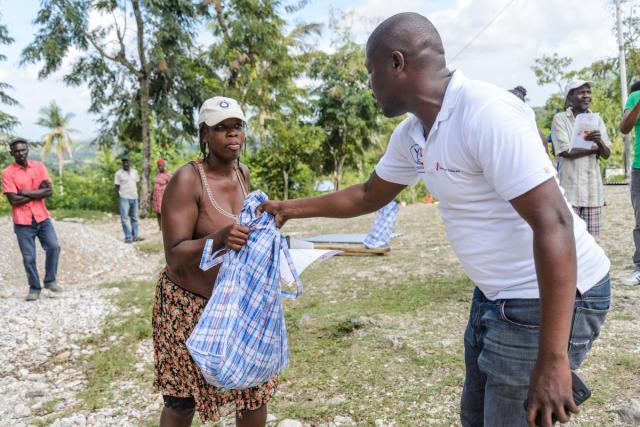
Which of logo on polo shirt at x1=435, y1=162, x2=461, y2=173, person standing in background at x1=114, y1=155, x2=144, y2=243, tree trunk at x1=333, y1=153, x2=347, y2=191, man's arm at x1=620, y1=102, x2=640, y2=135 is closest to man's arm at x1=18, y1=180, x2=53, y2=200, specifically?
person standing in background at x1=114, y1=155, x2=144, y2=243

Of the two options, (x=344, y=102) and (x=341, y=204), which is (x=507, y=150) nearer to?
(x=341, y=204)

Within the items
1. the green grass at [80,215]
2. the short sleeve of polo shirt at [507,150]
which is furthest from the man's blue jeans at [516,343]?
the green grass at [80,215]

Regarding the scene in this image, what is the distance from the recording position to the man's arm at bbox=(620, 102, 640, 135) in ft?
15.4

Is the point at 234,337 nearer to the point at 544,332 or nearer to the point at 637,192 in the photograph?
the point at 544,332

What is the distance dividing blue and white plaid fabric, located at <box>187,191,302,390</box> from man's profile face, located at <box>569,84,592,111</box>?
380cm

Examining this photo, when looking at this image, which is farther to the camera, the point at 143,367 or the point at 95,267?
the point at 95,267

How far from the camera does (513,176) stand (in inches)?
52.4

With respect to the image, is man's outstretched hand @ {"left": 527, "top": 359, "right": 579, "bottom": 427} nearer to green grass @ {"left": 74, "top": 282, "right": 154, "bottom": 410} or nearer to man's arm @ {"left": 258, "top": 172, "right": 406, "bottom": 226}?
man's arm @ {"left": 258, "top": 172, "right": 406, "bottom": 226}

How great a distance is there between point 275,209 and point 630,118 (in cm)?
397

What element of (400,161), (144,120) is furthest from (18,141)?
(144,120)

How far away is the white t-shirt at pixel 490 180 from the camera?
1.34m

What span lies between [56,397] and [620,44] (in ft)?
61.9

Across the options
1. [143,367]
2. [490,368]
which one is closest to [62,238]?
[143,367]

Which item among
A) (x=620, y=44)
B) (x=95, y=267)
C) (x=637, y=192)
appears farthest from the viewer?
(x=620, y=44)
